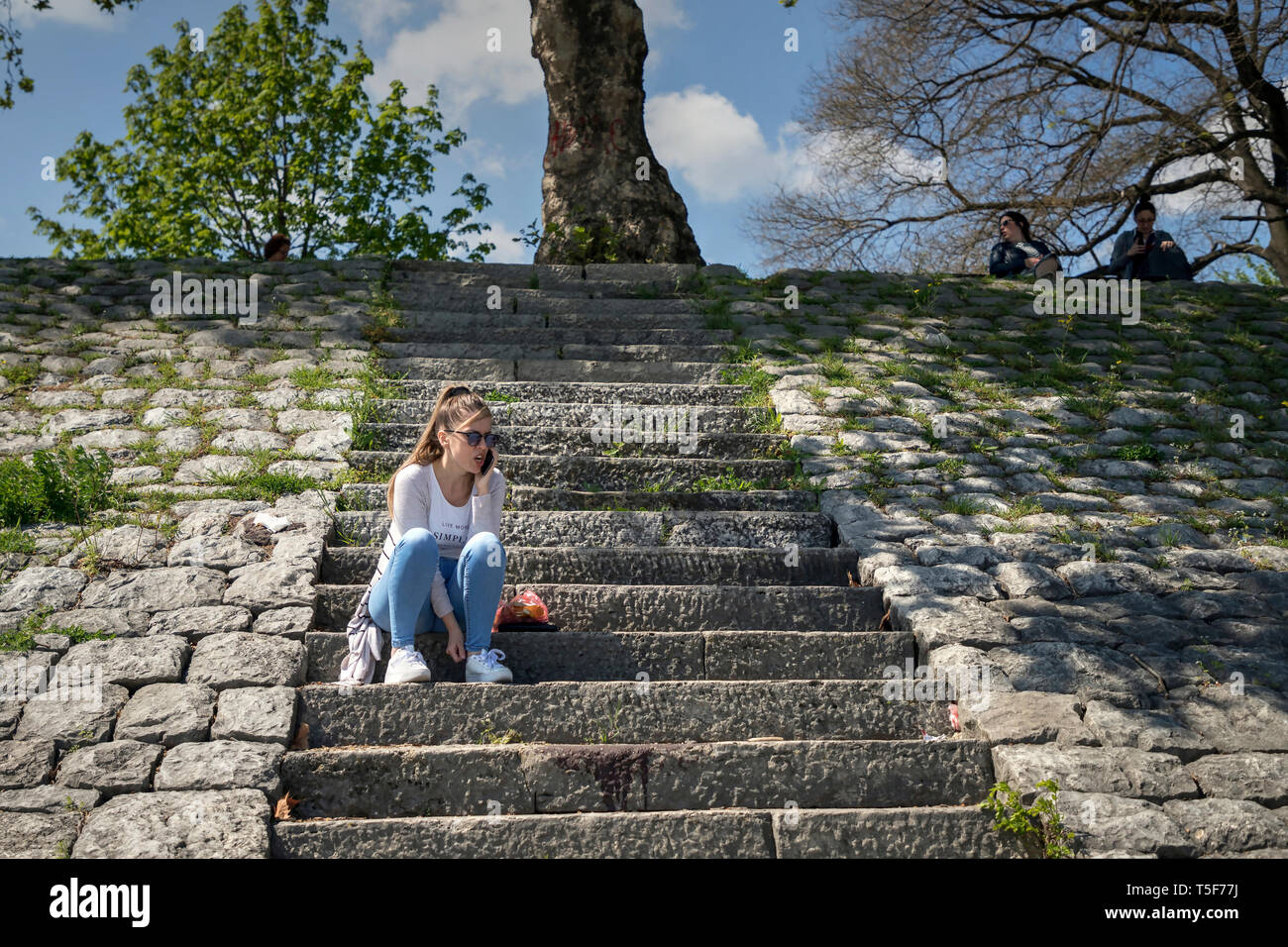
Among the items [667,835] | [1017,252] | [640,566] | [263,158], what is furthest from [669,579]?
[263,158]

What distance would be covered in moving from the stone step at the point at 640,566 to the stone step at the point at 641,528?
82 millimetres

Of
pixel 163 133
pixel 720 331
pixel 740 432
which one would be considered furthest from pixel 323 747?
pixel 163 133

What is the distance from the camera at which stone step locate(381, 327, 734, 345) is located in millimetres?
7949

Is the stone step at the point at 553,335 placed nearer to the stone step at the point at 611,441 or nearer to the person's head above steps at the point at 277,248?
the stone step at the point at 611,441

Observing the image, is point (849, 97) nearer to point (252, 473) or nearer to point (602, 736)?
point (252, 473)

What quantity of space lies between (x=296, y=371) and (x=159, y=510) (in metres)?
1.88

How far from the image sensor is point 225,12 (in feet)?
75.7

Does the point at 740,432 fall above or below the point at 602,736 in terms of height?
above

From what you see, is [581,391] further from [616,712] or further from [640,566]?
[616,712]

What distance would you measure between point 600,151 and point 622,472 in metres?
5.48

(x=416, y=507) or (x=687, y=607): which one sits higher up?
(x=416, y=507)

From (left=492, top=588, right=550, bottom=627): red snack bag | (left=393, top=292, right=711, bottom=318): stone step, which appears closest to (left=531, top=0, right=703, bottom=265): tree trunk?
(left=393, top=292, right=711, bottom=318): stone step

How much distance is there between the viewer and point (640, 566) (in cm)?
517

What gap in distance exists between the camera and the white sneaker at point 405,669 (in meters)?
4.09
